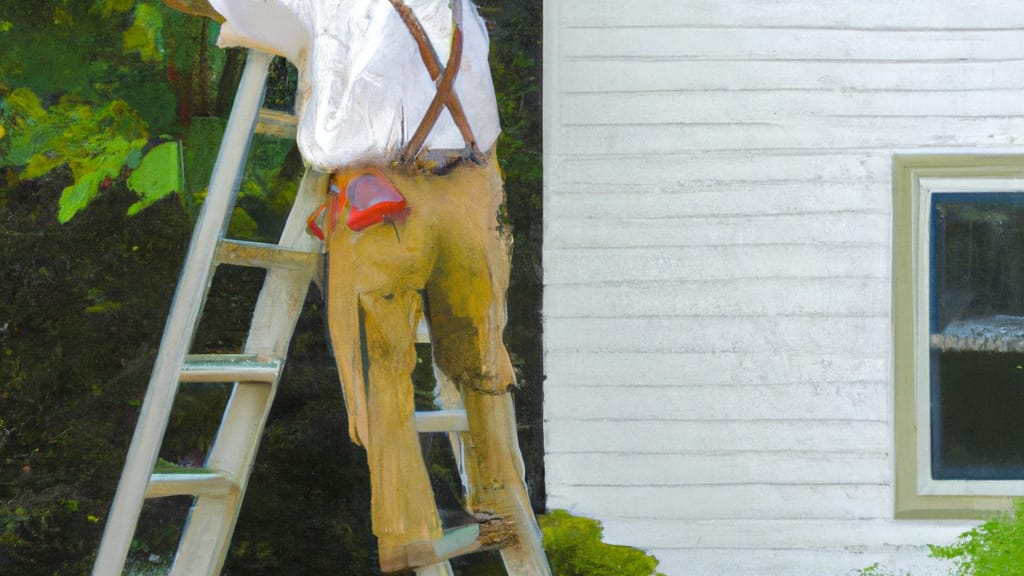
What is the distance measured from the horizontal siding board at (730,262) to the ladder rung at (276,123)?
91 cm

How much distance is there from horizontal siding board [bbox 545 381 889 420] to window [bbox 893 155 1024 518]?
127 mm

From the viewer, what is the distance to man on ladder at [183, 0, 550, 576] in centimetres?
272

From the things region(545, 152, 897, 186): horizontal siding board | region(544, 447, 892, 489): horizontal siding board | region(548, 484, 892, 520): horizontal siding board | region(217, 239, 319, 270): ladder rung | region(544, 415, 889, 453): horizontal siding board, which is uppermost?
region(545, 152, 897, 186): horizontal siding board

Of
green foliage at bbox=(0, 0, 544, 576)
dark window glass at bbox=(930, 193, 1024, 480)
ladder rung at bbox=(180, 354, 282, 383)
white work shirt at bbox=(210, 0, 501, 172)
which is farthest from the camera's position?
dark window glass at bbox=(930, 193, 1024, 480)

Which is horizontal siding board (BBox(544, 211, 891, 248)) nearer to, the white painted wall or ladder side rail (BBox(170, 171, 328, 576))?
the white painted wall

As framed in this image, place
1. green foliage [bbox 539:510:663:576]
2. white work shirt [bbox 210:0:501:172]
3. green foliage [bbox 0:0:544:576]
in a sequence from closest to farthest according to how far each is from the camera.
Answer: white work shirt [bbox 210:0:501:172], green foliage [bbox 0:0:544:576], green foliage [bbox 539:510:663:576]

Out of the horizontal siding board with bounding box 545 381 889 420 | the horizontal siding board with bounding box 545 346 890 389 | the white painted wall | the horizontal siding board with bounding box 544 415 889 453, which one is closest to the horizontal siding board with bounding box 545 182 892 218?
the white painted wall

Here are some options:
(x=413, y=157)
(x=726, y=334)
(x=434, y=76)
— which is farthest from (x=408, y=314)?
(x=726, y=334)

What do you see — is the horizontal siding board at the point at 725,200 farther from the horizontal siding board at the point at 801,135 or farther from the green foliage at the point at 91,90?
the green foliage at the point at 91,90

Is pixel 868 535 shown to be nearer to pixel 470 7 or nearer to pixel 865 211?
pixel 865 211

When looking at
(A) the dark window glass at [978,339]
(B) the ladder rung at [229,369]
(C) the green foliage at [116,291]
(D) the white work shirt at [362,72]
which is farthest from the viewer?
(A) the dark window glass at [978,339]

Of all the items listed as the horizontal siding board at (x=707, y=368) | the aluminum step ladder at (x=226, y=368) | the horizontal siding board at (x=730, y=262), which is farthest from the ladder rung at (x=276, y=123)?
the horizontal siding board at (x=707, y=368)

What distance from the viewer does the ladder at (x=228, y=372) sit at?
9.09 ft

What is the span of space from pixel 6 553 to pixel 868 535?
8.63ft
